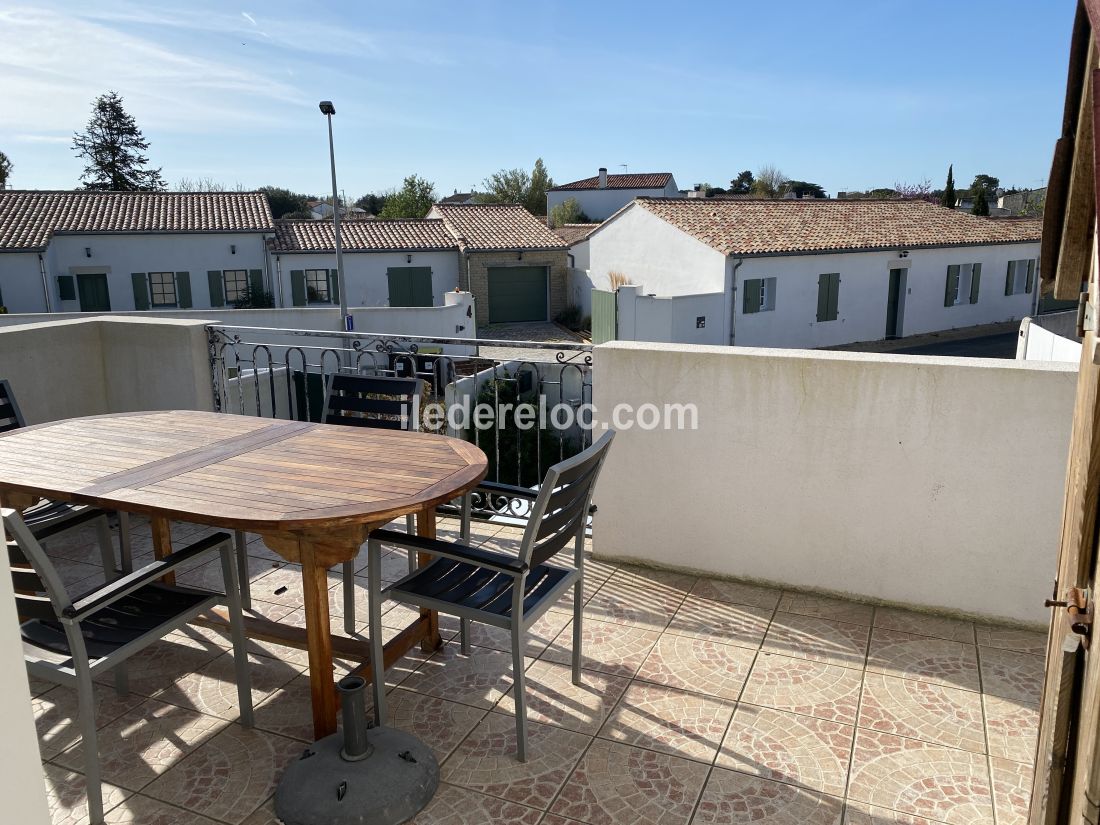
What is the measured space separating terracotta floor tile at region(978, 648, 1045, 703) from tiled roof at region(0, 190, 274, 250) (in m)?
25.3

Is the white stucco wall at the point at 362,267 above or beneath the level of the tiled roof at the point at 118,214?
beneath

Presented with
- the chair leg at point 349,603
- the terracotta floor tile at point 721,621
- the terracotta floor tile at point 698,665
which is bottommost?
the terracotta floor tile at point 698,665

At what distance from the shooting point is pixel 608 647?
338cm

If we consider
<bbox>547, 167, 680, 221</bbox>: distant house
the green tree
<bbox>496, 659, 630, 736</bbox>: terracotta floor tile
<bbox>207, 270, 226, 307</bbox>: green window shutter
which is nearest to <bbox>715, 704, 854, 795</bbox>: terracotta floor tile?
<bbox>496, 659, 630, 736</bbox>: terracotta floor tile

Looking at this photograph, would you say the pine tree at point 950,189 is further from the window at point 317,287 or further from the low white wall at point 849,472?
the low white wall at point 849,472

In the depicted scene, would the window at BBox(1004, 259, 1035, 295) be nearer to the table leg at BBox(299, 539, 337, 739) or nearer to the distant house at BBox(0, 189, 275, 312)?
the distant house at BBox(0, 189, 275, 312)

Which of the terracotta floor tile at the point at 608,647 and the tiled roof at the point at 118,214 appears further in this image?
the tiled roof at the point at 118,214

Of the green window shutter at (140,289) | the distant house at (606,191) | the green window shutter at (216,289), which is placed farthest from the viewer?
the distant house at (606,191)

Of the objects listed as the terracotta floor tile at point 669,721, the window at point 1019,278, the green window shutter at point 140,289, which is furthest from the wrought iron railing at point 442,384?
the window at point 1019,278

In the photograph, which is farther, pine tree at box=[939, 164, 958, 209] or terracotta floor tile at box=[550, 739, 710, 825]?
pine tree at box=[939, 164, 958, 209]

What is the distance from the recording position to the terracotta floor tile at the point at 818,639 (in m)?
3.29

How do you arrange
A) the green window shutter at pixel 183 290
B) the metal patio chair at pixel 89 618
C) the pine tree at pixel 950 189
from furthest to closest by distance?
the pine tree at pixel 950 189
the green window shutter at pixel 183 290
the metal patio chair at pixel 89 618

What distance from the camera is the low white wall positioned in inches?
134

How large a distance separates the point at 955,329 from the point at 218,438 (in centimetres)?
2730
